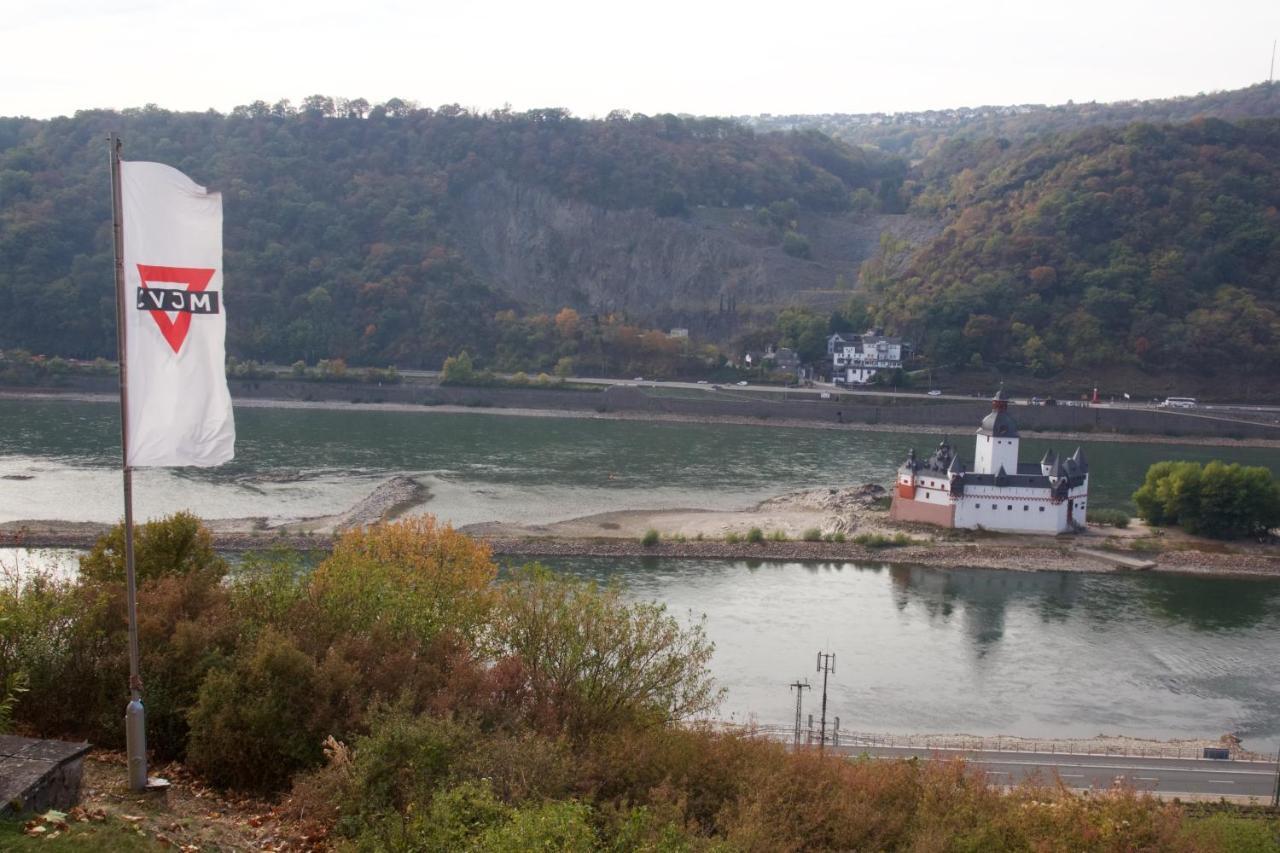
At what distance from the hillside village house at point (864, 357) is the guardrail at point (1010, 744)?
1638 inches

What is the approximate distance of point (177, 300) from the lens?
6141 millimetres

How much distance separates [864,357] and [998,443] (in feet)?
96.2

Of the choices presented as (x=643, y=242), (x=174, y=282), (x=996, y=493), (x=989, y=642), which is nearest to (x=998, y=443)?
(x=996, y=493)

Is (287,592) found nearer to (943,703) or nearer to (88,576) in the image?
(88,576)

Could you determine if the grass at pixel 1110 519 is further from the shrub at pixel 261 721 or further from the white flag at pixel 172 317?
the white flag at pixel 172 317

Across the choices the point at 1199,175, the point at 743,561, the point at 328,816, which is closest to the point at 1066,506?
the point at 743,561

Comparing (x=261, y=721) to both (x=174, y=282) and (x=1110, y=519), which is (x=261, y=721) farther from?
(x=1110, y=519)

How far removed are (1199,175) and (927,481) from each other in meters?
45.5

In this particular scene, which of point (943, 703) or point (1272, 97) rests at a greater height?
point (1272, 97)

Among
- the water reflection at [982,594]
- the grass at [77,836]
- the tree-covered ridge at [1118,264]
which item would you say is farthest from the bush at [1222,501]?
the grass at [77,836]

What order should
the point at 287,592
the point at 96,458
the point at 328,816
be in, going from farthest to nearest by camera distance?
1. the point at 96,458
2. the point at 287,592
3. the point at 328,816

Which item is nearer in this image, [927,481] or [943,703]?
[943,703]

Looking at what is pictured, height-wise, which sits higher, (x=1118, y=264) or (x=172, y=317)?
(x=1118, y=264)

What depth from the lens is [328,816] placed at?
6164 mm
